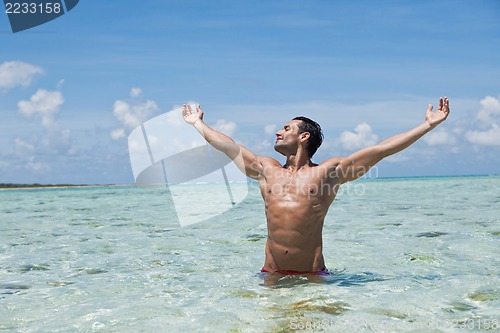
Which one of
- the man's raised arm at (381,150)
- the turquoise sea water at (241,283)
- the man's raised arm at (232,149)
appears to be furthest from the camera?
the man's raised arm at (232,149)

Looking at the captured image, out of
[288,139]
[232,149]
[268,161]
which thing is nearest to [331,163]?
[288,139]

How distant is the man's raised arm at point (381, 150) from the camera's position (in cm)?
485

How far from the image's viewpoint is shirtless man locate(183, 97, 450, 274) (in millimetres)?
4953

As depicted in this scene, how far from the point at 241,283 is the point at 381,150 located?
191cm

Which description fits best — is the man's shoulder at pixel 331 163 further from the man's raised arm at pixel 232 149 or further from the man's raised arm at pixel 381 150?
the man's raised arm at pixel 232 149

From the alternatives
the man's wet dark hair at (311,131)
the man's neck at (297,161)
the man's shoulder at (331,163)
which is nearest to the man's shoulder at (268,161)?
the man's neck at (297,161)

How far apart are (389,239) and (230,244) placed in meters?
2.57

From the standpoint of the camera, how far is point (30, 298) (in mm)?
5094

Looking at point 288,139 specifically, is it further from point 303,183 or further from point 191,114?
point 191,114

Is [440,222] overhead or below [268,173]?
below

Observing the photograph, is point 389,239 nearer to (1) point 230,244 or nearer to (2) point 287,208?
(1) point 230,244

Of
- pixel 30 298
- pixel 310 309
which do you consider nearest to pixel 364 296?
pixel 310 309

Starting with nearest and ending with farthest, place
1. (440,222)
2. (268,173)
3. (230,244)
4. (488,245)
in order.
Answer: (268,173)
(488,245)
(230,244)
(440,222)

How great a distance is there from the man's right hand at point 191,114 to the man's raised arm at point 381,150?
1.57m
